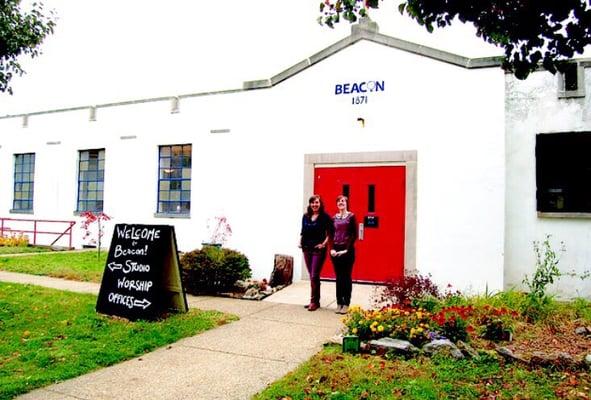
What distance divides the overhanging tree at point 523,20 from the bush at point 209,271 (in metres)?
5.89

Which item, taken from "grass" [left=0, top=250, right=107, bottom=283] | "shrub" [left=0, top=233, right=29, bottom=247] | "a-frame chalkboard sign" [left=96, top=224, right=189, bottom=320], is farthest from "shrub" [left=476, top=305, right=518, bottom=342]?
"shrub" [left=0, top=233, right=29, bottom=247]

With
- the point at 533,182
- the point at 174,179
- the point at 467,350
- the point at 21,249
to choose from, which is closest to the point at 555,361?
the point at 467,350

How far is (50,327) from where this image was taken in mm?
6520

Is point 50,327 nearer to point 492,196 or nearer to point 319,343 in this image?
point 319,343

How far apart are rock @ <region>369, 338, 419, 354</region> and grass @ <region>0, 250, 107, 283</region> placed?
268 inches

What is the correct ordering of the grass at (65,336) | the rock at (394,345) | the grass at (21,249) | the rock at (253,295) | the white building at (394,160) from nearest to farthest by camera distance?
the grass at (65,336) → the rock at (394,345) → the rock at (253,295) → the white building at (394,160) → the grass at (21,249)

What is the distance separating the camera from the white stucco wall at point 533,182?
909 cm

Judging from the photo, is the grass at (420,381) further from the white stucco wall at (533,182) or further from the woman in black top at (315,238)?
the white stucco wall at (533,182)

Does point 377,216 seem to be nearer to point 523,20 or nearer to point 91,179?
point 523,20

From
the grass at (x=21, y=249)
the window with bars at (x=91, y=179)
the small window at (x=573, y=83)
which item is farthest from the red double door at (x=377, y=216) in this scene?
the grass at (x=21, y=249)

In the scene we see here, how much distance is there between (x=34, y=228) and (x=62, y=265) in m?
4.92

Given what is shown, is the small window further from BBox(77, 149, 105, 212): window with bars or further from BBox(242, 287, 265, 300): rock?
BBox(77, 149, 105, 212): window with bars

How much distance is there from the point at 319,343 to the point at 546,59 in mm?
4084

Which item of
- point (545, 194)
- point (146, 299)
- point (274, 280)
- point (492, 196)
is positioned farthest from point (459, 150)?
point (146, 299)
